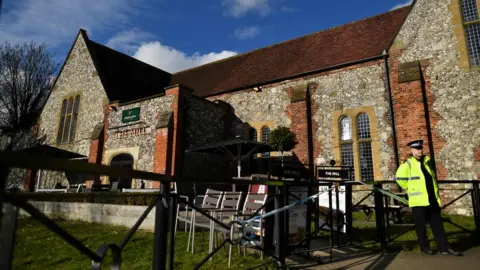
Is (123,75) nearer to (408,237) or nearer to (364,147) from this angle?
(364,147)

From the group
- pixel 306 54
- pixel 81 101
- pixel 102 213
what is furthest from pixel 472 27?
pixel 81 101

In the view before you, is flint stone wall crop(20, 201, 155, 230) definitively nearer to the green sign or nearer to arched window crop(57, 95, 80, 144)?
the green sign

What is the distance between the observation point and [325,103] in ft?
47.3

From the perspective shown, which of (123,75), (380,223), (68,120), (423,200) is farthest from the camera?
(123,75)

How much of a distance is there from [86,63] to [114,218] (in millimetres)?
14246

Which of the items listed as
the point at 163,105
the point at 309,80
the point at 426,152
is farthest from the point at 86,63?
the point at 426,152

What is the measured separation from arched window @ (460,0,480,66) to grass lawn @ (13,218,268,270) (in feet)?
38.3

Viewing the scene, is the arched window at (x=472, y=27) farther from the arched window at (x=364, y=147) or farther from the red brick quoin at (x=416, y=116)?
the arched window at (x=364, y=147)

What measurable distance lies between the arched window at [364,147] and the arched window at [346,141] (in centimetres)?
34

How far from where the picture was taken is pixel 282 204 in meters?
4.38

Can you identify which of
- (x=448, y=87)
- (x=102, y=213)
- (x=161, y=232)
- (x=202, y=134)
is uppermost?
(x=448, y=87)

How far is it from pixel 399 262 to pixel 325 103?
10.3 meters

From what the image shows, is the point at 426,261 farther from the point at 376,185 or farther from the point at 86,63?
the point at 86,63

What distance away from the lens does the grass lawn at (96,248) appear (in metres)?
5.07
